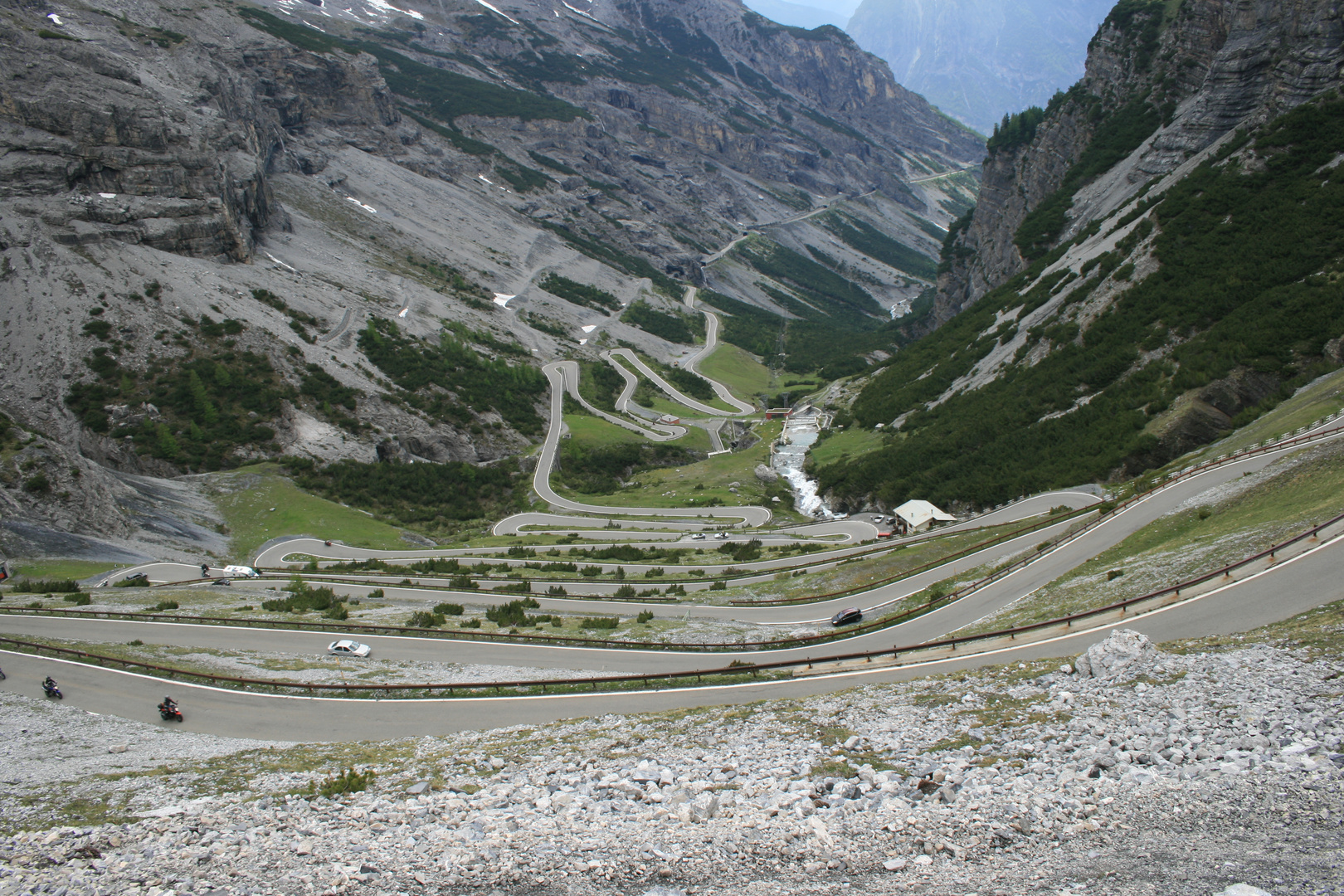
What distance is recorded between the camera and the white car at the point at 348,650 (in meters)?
27.5

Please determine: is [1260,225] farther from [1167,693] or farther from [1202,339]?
[1167,693]

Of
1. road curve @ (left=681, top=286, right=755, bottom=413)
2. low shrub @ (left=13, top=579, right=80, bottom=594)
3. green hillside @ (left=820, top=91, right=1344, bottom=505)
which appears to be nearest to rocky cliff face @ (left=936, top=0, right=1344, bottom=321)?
green hillside @ (left=820, top=91, right=1344, bottom=505)

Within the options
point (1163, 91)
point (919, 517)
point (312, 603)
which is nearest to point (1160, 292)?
point (919, 517)

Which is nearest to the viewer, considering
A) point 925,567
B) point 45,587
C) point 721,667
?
point 721,667

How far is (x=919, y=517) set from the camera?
4753 centimetres

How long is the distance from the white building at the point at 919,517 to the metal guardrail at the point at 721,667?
25374mm

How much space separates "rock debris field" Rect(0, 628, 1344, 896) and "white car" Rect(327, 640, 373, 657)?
968 cm

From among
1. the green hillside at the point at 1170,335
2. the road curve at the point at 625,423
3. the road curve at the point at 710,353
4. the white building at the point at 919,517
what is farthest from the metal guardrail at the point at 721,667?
the road curve at the point at 710,353

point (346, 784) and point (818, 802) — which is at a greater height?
point (818, 802)

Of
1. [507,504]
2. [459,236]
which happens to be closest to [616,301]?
[459,236]

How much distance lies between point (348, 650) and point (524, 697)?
32.0 ft

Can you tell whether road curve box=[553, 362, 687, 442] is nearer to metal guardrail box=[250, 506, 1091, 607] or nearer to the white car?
metal guardrail box=[250, 506, 1091, 607]

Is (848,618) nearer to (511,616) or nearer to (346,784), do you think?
(511,616)

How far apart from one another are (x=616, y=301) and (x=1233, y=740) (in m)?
159
